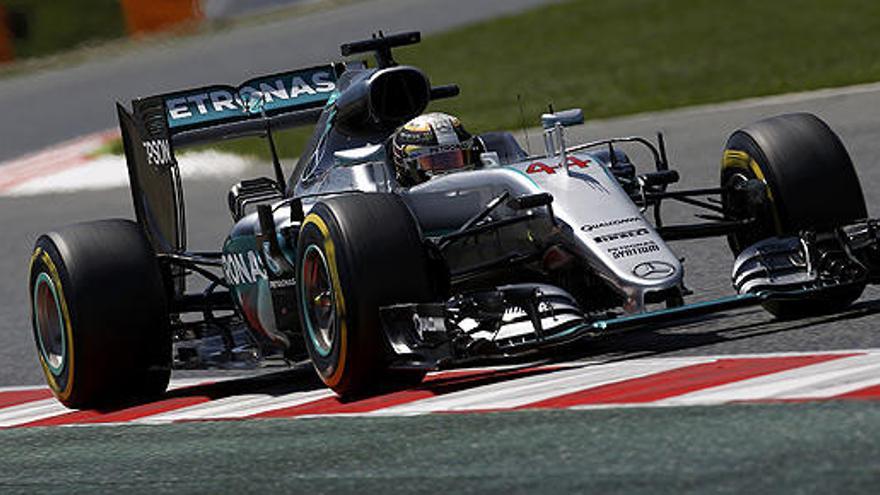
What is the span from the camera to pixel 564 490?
4.88 m

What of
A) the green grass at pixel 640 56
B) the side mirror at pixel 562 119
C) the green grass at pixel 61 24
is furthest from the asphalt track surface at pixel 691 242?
the green grass at pixel 61 24

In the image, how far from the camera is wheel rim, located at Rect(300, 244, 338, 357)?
731 centimetres

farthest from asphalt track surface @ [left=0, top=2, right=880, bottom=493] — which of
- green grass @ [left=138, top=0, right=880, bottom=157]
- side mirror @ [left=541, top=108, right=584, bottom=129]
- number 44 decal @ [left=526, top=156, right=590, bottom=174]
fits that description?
green grass @ [left=138, top=0, right=880, bottom=157]

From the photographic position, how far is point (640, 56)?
2072 centimetres

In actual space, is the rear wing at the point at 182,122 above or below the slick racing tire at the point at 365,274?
above

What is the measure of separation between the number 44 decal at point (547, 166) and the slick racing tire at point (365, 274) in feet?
2.19

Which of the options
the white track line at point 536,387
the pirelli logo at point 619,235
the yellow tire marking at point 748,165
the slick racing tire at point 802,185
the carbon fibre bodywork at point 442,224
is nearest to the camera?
the white track line at point 536,387

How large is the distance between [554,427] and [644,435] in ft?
1.35

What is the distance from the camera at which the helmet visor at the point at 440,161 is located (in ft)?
26.3

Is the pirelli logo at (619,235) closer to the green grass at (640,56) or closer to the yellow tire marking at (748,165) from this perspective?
the yellow tire marking at (748,165)

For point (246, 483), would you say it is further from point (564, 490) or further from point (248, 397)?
point (248, 397)

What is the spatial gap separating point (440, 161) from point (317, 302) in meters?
0.93

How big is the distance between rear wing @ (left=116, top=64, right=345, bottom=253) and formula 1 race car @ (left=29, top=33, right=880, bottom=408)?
1 centimetres

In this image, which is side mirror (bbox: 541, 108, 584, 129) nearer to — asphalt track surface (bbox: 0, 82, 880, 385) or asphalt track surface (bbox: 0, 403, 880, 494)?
asphalt track surface (bbox: 0, 82, 880, 385)
